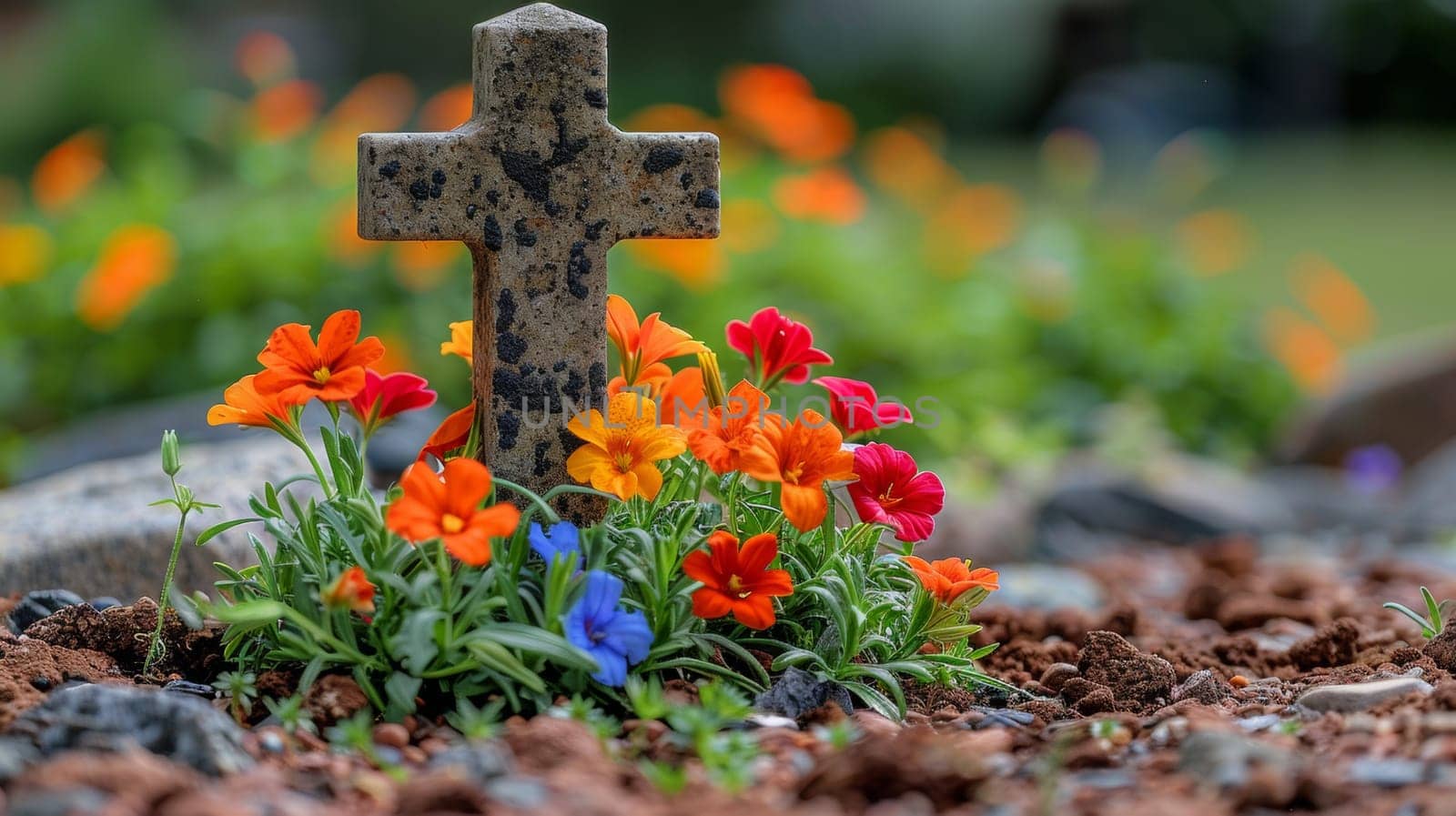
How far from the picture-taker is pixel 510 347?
2439 millimetres

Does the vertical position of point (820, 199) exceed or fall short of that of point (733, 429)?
it exceeds it

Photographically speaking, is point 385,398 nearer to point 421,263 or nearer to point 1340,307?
point 421,263

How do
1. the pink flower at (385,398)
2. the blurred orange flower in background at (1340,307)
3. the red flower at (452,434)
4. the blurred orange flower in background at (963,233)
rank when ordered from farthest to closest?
the blurred orange flower in background at (963,233)
the blurred orange flower in background at (1340,307)
the red flower at (452,434)
the pink flower at (385,398)

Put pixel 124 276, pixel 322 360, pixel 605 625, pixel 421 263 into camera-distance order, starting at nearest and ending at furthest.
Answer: pixel 605 625, pixel 322 360, pixel 124 276, pixel 421 263

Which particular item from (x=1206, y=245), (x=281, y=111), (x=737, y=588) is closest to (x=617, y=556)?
(x=737, y=588)

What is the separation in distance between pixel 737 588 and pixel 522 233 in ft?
2.28

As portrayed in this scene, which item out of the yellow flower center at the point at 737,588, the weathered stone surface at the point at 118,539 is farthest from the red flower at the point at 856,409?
the weathered stone surface at the point at 118,539

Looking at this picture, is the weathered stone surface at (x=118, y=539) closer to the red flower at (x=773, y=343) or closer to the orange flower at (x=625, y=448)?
the orange flower at (x=625, y=448)

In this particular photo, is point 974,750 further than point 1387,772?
Yes

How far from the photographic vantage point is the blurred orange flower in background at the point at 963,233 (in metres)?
6.98

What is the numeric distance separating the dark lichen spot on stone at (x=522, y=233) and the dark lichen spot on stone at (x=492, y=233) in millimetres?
25

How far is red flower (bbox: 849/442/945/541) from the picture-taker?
2.29 m

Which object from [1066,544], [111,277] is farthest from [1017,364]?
[111,277]

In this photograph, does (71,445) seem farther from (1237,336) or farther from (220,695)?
(1237,336)
